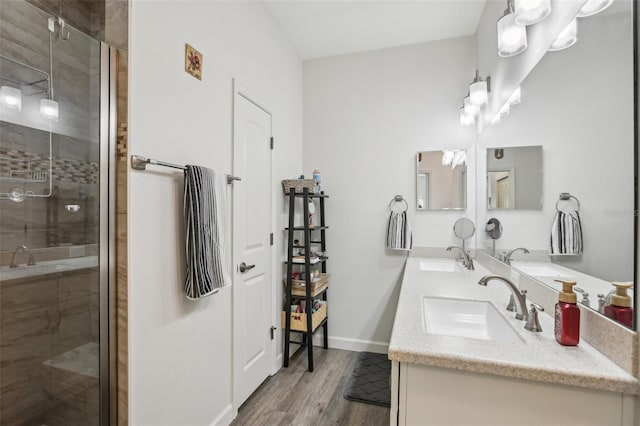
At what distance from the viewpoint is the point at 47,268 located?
108 cm

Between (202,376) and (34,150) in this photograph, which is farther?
(202,376)

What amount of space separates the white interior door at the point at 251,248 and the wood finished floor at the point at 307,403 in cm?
10

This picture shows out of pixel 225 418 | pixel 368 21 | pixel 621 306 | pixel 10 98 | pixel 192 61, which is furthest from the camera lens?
pixel 368 21

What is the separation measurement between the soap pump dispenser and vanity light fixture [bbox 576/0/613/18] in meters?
0.87

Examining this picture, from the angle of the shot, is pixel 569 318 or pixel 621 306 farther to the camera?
pixel 569 318

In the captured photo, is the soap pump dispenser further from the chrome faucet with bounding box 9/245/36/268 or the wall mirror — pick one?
Answer: the chrome faucet with bounding box 9/245/36/268

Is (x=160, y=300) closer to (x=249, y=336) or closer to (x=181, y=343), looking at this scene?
(x=181, y=343)

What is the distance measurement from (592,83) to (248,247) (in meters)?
1.93

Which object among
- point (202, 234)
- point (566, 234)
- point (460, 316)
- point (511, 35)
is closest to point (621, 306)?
point (566, 234)

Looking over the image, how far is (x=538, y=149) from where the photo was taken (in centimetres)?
144

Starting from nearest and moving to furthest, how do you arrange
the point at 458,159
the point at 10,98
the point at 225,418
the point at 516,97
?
the point at 10,98, the point at 516,97, the point at 225,418, the point at 458,159

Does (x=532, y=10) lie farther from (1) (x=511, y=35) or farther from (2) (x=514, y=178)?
(2) (x=514, y=178)

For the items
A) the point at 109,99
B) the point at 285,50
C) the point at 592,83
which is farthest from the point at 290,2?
the point at 592,83

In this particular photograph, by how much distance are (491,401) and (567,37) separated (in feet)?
4.55
